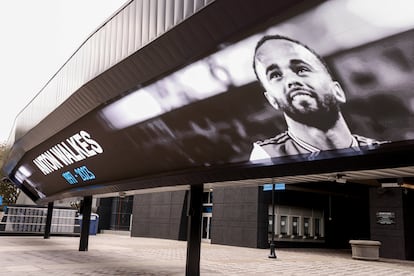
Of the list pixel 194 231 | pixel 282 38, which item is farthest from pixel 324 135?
pixel 194 231

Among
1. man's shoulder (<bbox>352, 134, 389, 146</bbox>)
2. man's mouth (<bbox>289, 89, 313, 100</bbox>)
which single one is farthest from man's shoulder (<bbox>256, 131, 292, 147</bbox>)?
man's shoulder (<bbox>352, 134, 389, 146</bbox>)

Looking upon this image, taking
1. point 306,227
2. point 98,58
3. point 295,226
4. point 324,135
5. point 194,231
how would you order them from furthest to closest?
point 306,227 → point 295,226 → point 194,231 → point 98,58 → point 324,135

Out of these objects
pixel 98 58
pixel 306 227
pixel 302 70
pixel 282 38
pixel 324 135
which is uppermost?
pixel 98 58

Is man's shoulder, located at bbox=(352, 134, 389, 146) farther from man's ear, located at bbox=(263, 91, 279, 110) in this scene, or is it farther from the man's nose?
man's ear, located at bbox=(263, 91, 279, 110)

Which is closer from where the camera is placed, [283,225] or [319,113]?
[319,113]

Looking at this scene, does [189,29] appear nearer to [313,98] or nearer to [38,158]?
[313,98]

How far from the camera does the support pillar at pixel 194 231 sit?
10.8 meters

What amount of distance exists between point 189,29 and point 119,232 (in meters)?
41.3

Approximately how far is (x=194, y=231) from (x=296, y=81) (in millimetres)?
6403

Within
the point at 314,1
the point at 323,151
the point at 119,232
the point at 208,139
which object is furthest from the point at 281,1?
the point at 119,232

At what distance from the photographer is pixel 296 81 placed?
597cm

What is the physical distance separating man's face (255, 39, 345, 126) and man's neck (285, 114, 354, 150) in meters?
0.14

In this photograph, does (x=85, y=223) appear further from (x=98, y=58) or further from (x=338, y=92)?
(x=338, y=92)

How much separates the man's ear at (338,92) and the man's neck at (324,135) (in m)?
0.26
